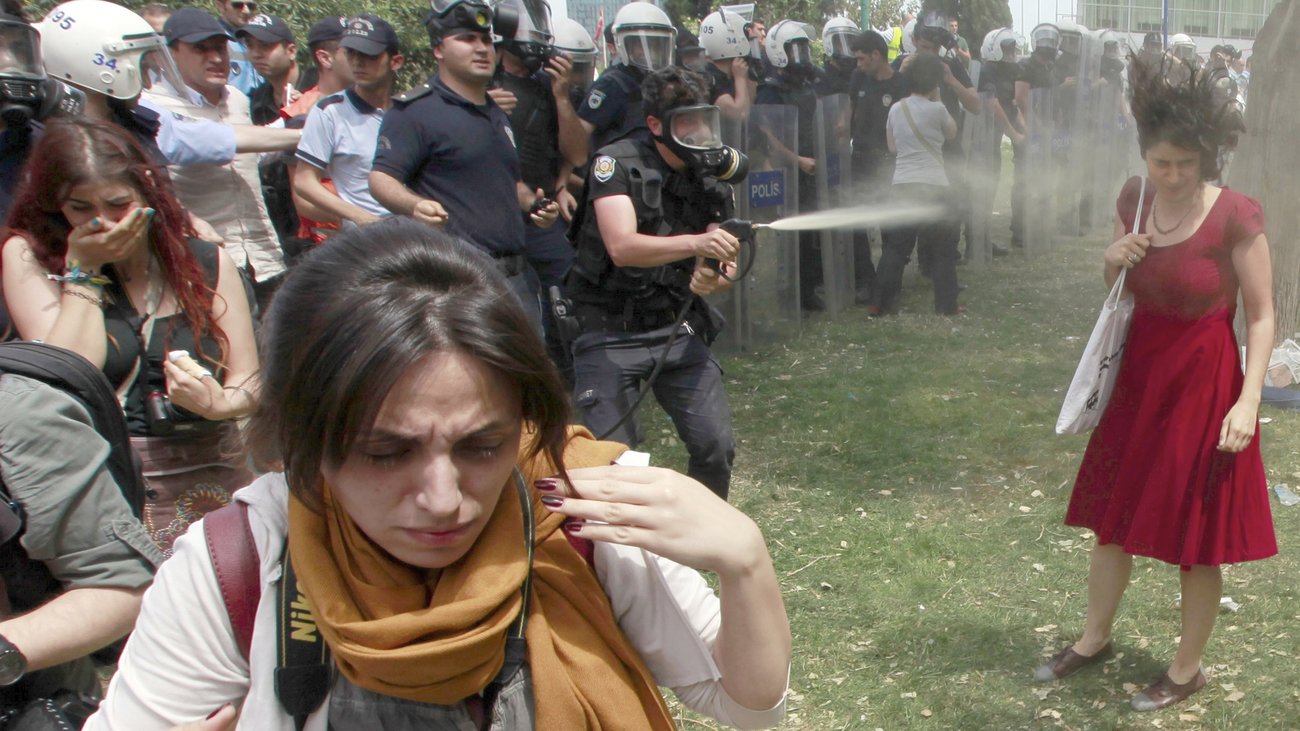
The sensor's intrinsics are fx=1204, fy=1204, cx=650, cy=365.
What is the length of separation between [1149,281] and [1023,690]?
1.38m

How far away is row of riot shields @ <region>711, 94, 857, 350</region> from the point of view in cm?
876

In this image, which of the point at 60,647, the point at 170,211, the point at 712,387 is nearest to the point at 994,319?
the point at 712,387

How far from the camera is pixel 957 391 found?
7.70 metres

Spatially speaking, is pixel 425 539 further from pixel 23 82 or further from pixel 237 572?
pixel 23 82

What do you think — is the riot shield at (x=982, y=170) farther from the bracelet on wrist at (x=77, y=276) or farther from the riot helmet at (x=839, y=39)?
the bracelet on wrist at (x=77, y=276)

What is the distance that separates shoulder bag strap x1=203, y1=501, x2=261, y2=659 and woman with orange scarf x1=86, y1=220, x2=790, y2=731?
1 centimetres

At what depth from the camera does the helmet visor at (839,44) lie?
42.0 ft

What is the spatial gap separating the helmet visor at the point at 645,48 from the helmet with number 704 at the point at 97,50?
409 centimetres

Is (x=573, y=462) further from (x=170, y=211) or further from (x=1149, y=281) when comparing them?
(x=1149, y=281)

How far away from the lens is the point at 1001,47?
50.9 feet

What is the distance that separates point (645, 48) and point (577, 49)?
20.8 inches

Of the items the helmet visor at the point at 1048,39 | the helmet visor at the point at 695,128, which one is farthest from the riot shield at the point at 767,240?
the helmet visor at the point at 1048,39

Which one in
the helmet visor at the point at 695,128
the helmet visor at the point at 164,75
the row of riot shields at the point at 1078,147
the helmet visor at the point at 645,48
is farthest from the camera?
the row of riot shields at the point at 1078,147

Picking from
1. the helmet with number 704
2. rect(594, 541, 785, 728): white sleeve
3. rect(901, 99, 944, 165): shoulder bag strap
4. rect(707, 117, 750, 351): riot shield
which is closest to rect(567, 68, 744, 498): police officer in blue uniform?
the helmet with number 704
